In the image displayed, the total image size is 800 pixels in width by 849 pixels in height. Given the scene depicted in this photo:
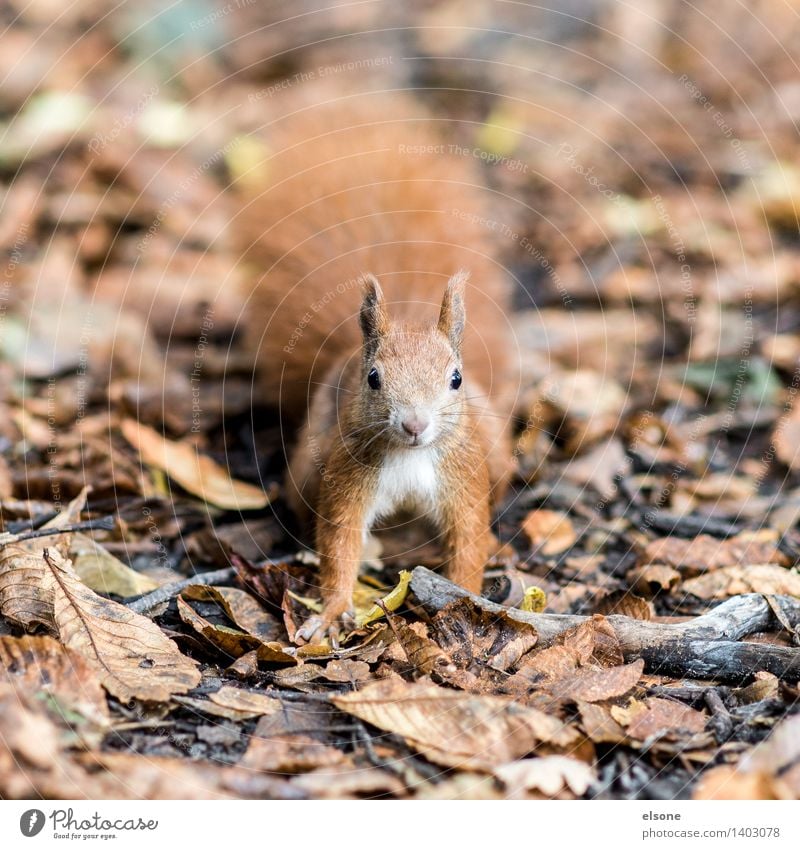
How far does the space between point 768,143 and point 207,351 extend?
316 centimetres

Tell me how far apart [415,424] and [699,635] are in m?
0.83

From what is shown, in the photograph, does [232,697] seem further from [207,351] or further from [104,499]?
[207,351]

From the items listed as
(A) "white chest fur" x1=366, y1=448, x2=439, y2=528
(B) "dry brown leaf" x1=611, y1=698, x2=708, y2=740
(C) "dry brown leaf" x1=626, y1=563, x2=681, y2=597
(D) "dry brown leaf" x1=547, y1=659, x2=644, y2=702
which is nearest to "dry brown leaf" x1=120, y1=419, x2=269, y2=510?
(A) "white chest fur" x1=366, y1=448, x2=439, y2=528

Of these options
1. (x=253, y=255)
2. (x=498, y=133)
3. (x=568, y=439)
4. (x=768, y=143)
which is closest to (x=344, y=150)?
(x=253, y=255)

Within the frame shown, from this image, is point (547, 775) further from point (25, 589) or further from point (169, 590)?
point (25, 589)

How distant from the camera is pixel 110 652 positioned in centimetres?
201

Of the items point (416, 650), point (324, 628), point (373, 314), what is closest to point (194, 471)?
point (324, 628)

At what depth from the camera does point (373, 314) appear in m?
2.43

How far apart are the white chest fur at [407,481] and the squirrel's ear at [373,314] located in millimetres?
306

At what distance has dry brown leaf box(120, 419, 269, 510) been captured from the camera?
3.03 metres

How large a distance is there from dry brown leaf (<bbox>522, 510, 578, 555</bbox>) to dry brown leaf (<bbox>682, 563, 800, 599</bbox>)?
1.38 feet

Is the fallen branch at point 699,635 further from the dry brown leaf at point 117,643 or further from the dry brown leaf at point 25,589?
the dry brown leaf at point 25,589

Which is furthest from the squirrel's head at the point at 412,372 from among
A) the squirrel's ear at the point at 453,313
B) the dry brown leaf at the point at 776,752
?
the dry brown leaf at the point at 776,752

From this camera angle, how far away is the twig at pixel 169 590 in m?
2.29
